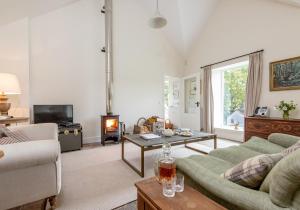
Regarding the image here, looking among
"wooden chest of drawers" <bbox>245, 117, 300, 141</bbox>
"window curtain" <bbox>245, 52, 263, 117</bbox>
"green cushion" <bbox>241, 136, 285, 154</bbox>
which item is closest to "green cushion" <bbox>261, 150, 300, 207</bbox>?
"green cushion" <bbox>241, 136, 285, 154</bbox>

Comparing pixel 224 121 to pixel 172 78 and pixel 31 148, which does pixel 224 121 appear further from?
pixel 31 148

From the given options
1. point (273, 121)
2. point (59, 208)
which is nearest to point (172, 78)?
point (273, 121)

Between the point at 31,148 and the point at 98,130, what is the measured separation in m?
3.24

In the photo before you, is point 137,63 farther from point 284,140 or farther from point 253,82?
point 284,140

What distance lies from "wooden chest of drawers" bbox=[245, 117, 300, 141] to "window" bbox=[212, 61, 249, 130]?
3.34ft

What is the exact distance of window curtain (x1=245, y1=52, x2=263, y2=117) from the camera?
3836mm

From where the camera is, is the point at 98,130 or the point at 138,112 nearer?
the point at 98,130

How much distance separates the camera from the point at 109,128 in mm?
4262

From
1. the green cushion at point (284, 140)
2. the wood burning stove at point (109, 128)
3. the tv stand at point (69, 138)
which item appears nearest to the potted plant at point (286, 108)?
the green cushion at point (284, 140)

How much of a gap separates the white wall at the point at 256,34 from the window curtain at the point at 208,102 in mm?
381

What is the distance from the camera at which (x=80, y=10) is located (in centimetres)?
432

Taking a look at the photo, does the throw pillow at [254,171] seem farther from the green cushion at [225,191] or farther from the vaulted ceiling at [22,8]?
the vaulted ceiling at [22,8]

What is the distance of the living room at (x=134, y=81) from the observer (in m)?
2.18

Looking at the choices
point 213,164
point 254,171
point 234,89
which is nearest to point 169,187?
point 254,171
